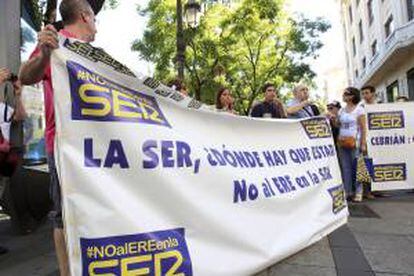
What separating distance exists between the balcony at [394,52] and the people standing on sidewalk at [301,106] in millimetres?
17305

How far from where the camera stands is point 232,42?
78.3 ft

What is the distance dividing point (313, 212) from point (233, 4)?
19370 mm

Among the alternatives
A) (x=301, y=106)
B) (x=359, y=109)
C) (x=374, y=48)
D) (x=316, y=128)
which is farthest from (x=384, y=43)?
(x=316, y=128)

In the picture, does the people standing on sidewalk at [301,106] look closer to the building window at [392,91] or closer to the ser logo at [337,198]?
the ser logo at [337,198]

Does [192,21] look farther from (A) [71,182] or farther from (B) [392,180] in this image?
(A) [71,182]

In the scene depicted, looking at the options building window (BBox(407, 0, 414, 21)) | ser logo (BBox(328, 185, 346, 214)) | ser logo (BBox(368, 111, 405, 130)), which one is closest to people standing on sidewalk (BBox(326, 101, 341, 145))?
ser logo (BBox(368, 111, 405, 130))

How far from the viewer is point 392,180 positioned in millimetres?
9281

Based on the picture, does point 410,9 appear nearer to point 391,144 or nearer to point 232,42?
point 232,42

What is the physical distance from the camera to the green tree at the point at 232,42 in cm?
2242

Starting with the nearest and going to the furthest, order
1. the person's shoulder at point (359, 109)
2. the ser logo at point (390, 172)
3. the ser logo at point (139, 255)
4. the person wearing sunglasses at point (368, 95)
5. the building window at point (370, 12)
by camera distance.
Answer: the ser logo at point (139, 255) < the person's shoulder at point (359, 109) < the ser logo at point (390, 172) < the person wearing sunglasses at point (368, 95) < the building window at point (370, 12)

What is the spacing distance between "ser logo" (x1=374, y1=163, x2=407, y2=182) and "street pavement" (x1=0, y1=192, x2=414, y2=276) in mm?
2027

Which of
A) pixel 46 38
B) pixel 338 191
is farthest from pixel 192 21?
pixel 46 38

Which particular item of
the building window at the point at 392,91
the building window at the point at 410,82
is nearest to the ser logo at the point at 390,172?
the building window at the point at 410,82

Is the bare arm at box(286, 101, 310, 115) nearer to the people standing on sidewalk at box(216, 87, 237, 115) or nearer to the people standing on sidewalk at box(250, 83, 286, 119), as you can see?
the people standing on sidewalk at box(250, 83, 286, 119)
